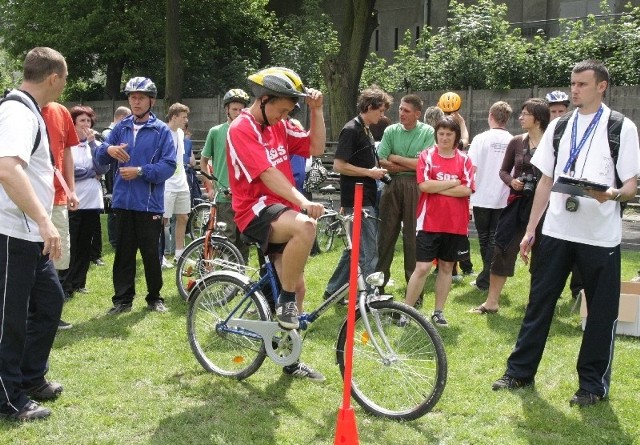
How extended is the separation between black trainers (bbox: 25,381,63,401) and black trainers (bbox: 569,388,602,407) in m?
3.39

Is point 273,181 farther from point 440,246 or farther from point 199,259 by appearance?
point 199,259

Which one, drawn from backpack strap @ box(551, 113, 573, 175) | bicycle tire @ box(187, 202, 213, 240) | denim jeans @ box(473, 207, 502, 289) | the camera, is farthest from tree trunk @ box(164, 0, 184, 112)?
backpack strap @ box(551, 113, 573, 175)

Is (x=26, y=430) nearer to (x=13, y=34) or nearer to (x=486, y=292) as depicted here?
(x=486, y=292)

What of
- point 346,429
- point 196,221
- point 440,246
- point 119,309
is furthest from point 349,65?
point 346,429

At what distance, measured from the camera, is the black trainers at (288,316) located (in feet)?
16.6

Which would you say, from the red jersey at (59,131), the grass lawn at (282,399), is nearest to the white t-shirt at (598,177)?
the grass lawn at (282,399)

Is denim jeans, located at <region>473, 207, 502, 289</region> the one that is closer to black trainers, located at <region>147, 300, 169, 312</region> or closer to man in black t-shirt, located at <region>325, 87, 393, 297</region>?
man in black t-shirt, located at <region>325, 87, 393, 297</region>

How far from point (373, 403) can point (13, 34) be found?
29.9 metres

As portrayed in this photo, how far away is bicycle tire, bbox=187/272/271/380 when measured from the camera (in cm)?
543

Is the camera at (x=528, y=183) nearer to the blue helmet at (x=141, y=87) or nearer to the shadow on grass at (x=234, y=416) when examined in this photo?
the shadow on grass at (x=234, y=416)

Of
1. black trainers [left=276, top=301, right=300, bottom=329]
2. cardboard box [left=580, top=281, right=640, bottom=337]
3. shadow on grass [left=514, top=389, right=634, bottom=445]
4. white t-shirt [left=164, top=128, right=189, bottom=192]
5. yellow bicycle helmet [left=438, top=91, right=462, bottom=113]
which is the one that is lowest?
shadow on grass [left=514, top=389, right=634, bottom=445]

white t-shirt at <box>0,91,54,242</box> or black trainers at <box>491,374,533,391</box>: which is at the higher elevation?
white t-shirt at <box>0,91,54,242</box>

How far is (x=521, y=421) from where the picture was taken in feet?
15.7

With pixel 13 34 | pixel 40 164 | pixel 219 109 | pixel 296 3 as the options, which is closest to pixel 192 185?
pixel 40 164
